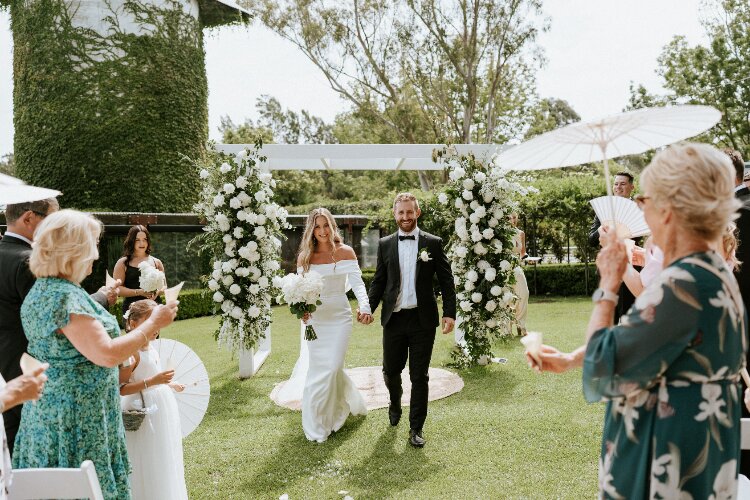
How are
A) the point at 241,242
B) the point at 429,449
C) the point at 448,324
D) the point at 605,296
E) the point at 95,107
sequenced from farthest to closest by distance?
the point at 95,107 → the point at 241,242 → the point at 448,324 → the point at 429,449 → the point at 605,296

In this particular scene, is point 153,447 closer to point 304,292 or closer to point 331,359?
point 304,292

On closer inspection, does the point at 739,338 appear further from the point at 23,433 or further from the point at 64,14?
the point at 64,14

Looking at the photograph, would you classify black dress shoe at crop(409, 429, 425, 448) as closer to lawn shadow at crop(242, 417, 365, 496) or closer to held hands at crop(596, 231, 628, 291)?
lawn shadow at crop(242, 417, 365, 496)

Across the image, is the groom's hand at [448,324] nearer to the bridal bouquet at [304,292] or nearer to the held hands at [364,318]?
the held hands at [364,318]

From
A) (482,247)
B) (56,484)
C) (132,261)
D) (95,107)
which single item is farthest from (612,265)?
(95,107)

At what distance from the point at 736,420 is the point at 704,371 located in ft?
0.90

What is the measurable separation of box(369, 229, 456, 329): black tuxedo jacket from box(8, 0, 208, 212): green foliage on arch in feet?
46.6

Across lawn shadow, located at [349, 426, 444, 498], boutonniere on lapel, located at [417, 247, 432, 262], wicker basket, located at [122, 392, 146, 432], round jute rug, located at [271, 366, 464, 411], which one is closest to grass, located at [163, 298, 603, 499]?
lawn shadow, located at [349, 426, 444, 498]

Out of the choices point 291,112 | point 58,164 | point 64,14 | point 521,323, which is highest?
point 291,112

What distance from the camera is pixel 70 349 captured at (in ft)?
8.75

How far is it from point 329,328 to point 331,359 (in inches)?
12.6

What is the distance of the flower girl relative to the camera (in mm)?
3506

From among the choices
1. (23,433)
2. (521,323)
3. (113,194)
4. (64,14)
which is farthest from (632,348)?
(64,14)

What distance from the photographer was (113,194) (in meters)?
17.8
